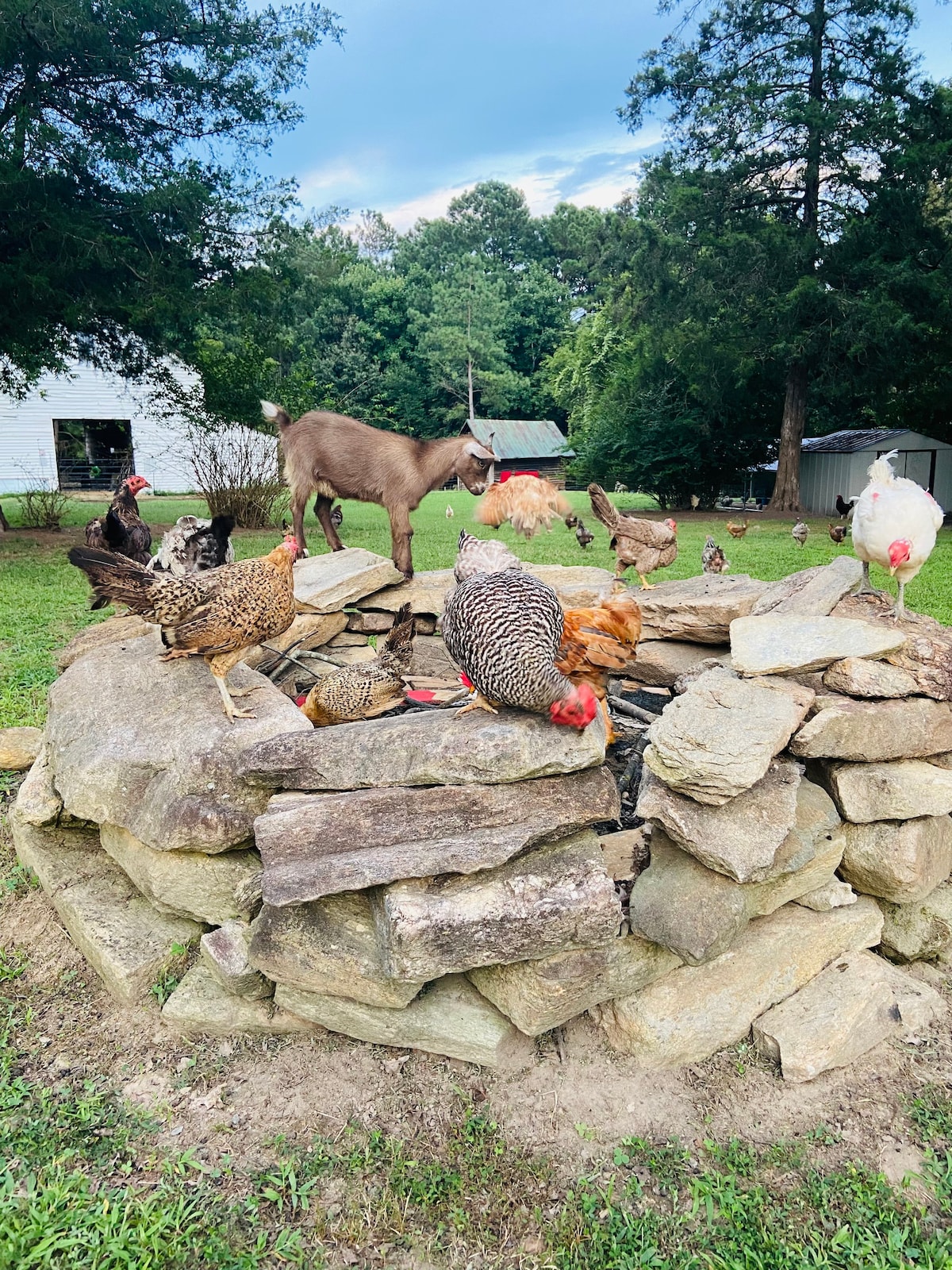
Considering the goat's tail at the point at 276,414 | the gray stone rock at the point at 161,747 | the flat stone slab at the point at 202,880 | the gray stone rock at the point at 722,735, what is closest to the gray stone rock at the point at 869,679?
the gray stone rock at the point at 722,735

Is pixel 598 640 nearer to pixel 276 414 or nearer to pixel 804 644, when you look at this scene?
pixel 804 644

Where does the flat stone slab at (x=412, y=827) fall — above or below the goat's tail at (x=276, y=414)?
below

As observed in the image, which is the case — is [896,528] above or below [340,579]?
above

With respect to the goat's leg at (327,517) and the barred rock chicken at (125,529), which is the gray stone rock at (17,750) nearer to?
the barred rock chicken at (125,529)

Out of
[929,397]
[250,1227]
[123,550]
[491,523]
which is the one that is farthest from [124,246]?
[929,397]

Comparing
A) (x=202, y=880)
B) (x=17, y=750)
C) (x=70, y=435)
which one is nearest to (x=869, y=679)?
(x=202, y=880)

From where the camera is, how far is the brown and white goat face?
568 cm

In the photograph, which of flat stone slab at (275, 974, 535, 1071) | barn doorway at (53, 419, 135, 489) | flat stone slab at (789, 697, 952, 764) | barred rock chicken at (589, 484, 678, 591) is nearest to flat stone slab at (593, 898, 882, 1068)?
flat stone slab at (275, 974, 535, 1071)

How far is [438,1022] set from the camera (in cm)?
317

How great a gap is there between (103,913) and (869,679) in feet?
12.4

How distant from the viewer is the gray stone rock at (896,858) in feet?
11.8

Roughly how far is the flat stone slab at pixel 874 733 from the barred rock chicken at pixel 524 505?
1.71 m

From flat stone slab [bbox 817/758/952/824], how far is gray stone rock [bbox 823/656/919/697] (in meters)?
0.33

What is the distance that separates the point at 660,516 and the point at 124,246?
15.1 metres
